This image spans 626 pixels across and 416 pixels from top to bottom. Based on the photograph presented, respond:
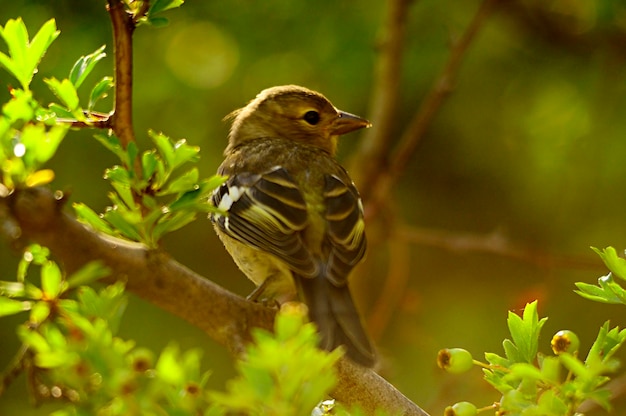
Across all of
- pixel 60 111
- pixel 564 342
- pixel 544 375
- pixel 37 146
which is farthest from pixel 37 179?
pixel 564 342

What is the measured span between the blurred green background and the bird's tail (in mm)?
1320

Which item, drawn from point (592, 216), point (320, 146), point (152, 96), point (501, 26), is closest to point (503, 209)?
point (592, 216)

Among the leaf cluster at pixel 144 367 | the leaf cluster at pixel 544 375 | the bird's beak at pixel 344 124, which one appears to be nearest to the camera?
the leaf cluster at pixel 144 367

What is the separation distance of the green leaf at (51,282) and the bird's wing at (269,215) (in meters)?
1.23

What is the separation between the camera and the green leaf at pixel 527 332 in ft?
5.80

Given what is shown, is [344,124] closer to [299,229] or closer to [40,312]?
[299,229]

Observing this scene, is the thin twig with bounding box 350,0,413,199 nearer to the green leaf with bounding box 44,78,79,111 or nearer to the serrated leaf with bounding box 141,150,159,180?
the green leaf with bounding box 44,78,79,111

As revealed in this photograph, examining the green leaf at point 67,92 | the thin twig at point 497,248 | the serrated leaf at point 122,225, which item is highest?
the green leaf at point 67,92

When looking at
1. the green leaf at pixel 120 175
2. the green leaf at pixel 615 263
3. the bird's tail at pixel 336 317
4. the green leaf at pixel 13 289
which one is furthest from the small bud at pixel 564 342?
the green leaf at pixel 13 289

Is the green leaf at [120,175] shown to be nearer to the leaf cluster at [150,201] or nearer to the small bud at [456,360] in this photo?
the leaf cluster at [150,201]

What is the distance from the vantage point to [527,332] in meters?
1.78

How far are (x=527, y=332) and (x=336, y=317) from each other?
815 millimetres

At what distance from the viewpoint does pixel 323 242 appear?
2.98 m

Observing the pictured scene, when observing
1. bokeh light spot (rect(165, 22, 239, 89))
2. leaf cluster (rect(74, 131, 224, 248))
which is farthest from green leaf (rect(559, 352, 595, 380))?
bokeh light spot (rect(165, 22, 239, 89))
